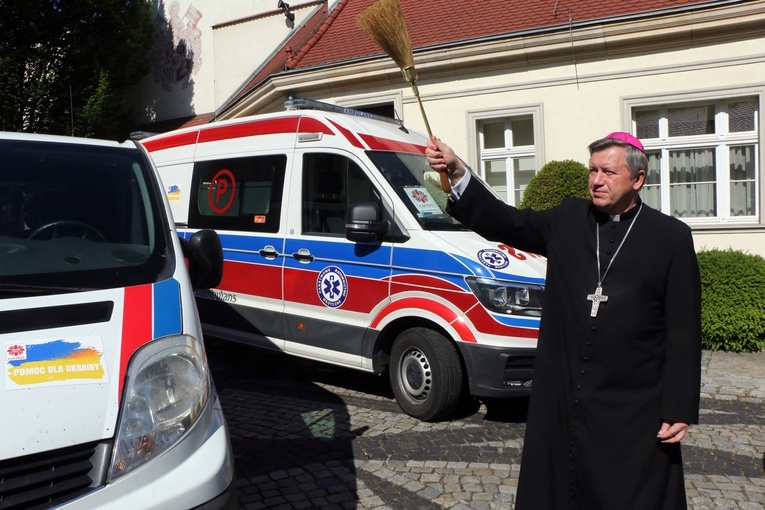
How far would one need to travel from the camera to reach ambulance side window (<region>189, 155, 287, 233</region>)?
262 inches

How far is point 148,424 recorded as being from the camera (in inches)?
105

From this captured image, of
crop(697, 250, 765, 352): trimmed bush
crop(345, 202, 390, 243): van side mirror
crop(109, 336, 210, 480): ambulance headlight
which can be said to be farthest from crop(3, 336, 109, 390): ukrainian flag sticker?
crop(697, 250, 765, 352): trimmed bush

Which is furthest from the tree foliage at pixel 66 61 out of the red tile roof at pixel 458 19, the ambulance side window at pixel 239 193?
the ambulance side window at pixel 239 193

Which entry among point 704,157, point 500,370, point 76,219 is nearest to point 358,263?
point 500,370

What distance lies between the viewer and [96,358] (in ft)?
8.82

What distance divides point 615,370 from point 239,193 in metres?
4.91

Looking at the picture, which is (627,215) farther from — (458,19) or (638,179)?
(458,19)

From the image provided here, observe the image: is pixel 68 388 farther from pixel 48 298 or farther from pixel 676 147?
pixel 676 147

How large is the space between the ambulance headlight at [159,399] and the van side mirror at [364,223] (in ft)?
9.07

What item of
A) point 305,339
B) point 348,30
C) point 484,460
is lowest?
point 484,460

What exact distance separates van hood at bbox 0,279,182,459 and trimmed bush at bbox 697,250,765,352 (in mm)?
7287

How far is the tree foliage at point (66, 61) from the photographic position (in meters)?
18.0

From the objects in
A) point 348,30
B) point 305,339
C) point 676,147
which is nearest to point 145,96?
point 348,30

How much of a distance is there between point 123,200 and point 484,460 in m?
2.85
